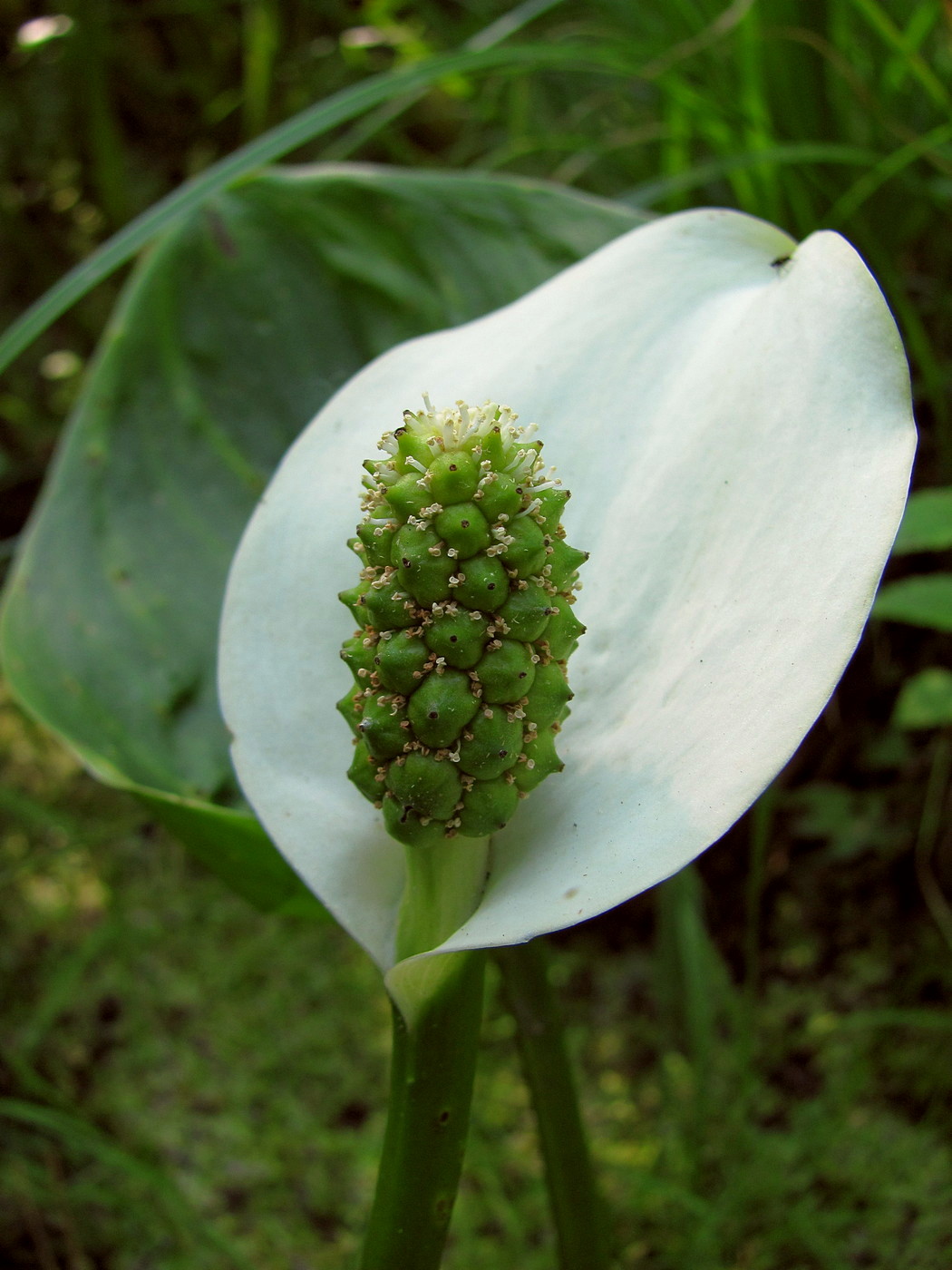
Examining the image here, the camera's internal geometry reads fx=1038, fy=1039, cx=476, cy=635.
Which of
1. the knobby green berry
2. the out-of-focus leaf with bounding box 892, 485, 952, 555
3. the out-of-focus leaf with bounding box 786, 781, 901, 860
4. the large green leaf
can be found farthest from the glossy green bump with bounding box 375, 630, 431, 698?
the out-of-focus leaf with bounding box 786, 781, 901, 860

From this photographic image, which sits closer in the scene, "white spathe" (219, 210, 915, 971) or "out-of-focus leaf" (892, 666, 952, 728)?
"white spathe" (219, 210, 915, 971)

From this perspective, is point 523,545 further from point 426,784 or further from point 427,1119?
point 427,1119

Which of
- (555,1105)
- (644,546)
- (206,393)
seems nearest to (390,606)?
(644,546)

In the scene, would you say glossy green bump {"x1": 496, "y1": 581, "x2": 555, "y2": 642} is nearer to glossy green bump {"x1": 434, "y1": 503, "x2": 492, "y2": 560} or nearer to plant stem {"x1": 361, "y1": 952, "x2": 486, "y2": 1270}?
glossy green bump {"x1": 434, "y1": 503, "x2": 492, "y2": 560}

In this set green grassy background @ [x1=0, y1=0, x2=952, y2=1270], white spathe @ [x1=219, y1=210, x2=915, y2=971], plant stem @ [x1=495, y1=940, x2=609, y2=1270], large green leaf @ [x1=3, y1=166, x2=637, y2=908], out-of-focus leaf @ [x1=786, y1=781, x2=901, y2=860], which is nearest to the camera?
white spathe @ [x1=219, y1=210, x2=915, y2=971]

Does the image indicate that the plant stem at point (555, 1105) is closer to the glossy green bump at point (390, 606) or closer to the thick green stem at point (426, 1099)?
the thick green stem at point (426, 1099)

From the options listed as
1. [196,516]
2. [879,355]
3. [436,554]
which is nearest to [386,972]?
[436,554]

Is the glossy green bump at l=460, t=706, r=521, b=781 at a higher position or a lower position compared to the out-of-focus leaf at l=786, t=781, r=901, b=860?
higher
